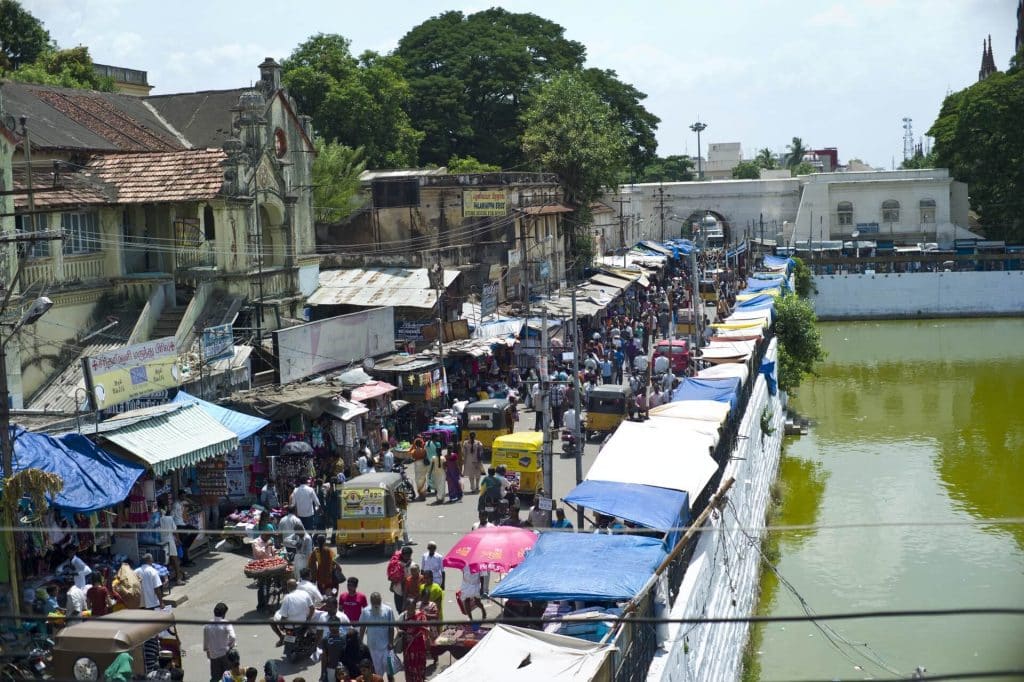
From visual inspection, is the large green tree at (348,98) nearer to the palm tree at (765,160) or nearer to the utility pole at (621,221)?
the utility pole at (621,221)

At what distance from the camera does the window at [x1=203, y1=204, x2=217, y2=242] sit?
23536 mm

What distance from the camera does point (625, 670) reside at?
33.7 feet

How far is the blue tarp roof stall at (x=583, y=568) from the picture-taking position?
36.8 feet

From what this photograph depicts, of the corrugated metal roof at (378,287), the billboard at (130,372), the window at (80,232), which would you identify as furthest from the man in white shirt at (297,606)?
the corrugated metal roof at (378,287)

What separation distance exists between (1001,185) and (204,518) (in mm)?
54668

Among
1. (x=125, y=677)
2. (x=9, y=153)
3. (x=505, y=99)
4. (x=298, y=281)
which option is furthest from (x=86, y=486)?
(x=505, y=99)

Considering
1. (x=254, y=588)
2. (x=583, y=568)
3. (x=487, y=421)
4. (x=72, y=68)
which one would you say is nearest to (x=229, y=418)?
(x=254, y=588)

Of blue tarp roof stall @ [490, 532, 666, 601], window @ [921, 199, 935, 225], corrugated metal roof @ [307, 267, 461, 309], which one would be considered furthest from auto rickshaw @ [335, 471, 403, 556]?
window @ [921, 199, 935, 225]

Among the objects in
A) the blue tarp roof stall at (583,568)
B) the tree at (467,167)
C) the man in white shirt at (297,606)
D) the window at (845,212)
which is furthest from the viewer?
the window at (845,212)

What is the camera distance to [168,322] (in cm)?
2252

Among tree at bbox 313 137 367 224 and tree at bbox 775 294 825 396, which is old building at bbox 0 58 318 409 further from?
tree at bbox 775 294 825 396

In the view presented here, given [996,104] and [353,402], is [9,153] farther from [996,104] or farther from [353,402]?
[996,104]

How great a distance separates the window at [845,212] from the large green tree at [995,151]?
6.14 m

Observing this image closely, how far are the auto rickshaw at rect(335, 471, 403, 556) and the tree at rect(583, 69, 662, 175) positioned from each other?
5117 cm
